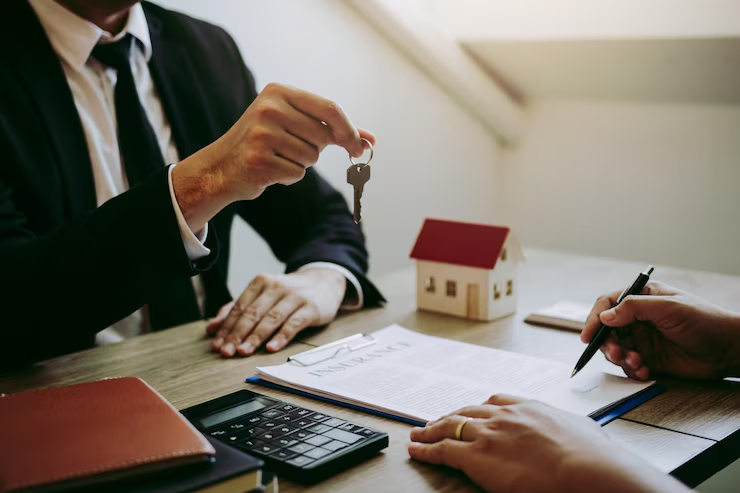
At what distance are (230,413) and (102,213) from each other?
0.41 meters

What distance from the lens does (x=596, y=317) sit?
4.09ft

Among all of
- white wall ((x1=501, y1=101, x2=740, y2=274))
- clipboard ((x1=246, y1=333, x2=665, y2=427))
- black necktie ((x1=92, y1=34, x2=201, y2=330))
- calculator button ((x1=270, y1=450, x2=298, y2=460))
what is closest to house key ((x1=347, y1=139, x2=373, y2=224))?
clipboard ((x1=246, y1=333, x2=665, y2=427))

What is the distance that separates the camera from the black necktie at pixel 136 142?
5.53 feet

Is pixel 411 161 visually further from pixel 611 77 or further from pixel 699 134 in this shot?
pixel 699 134

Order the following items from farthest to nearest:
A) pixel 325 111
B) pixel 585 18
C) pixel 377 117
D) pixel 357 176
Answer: pixel 377 117, pixel 585 18, pixel 357 176, pixel 325 111

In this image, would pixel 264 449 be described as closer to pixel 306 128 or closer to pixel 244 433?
pixel 244 433

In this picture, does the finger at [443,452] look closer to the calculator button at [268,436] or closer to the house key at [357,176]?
the calculator button at [268,436]

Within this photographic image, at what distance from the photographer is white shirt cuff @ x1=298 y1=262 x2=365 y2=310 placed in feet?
5.24

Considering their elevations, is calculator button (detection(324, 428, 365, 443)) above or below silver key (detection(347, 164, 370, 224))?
below

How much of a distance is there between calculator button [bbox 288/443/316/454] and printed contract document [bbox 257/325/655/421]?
0.17m

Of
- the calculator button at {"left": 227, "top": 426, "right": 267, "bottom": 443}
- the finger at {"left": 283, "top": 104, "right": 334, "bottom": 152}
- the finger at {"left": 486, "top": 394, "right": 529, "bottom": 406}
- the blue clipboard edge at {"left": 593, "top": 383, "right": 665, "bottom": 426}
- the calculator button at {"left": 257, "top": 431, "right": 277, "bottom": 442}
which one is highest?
the finger at {"left": 283, "top": 104, "right": 334, "bottom": 152}

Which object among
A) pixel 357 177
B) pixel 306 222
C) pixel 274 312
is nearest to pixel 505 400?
pixel 357 177

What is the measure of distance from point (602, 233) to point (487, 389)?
6.69 feet

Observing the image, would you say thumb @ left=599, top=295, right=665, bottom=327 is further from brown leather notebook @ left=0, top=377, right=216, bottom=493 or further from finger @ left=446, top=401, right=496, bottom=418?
brown leather notebook @ left=0, top=377, right=216, bottom=493
